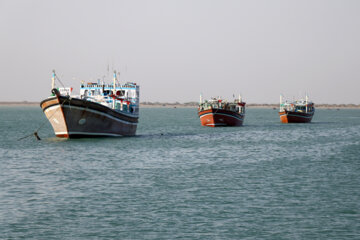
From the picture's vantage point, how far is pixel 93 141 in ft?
163

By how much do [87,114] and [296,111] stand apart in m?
74.1

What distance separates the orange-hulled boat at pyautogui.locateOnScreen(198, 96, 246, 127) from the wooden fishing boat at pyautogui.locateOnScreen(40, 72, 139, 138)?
95.1 ft

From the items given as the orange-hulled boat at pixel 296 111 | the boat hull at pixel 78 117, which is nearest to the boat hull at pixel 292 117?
the orange-hulled boat at pixel 296 111

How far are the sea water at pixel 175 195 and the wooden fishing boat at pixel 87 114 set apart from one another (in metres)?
5.27

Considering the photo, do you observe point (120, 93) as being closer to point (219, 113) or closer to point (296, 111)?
point (219, 113)

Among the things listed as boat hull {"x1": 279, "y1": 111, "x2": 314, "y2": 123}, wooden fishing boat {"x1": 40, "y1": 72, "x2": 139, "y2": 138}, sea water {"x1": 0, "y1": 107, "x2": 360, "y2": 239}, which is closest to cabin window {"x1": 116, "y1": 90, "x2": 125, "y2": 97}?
wooden fishing boat {"x1": 40, "y1": 72, "x2": 139, "y2": 138}

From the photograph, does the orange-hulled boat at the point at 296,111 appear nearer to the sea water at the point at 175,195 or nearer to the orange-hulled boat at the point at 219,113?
the orange-hulled boat at the point at 219,113

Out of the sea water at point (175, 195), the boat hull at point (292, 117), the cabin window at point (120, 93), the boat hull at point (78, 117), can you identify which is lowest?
the sea water at point (175, 195)

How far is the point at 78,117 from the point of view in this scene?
4791 centimetres

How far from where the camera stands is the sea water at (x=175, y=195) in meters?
18.2

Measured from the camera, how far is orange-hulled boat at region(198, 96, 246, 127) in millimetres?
85375

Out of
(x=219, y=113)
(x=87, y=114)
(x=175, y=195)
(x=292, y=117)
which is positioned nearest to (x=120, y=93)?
(x=87, y=114)

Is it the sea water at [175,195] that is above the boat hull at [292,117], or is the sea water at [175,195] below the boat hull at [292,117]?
below

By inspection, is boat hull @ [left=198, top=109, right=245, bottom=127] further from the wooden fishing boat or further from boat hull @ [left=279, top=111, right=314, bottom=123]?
the wooden fishing boat
